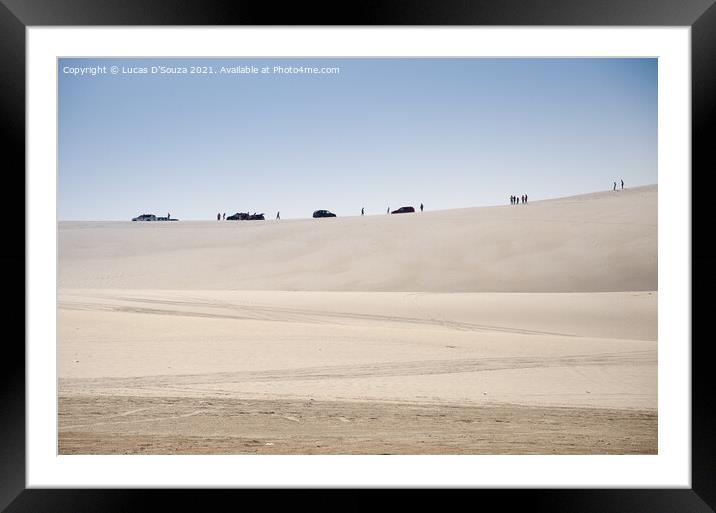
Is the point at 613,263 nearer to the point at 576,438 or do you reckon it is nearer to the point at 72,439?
the point at 576,438

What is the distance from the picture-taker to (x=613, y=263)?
2116 cm

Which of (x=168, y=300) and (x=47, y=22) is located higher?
(x=47, y=22)

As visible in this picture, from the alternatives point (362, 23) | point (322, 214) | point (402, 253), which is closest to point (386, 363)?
point (362, 23)

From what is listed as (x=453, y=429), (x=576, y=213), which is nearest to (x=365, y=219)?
(x=576, y=213)

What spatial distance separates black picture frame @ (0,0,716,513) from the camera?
418 cm

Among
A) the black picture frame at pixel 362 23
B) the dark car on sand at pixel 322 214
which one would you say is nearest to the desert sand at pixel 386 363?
the black picture frame at pixel 362 23

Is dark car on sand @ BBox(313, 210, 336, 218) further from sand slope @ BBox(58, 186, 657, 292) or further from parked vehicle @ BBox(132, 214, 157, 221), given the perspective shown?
parked vehicle @ BBox(132, 214, 157, 221)

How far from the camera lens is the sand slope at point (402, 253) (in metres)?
21.5

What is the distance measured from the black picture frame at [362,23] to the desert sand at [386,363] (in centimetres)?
118

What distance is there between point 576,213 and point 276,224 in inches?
573

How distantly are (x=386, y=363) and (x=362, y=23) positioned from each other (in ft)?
17.6

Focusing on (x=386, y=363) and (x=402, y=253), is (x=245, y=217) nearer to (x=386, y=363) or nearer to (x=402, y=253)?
(x=402, y=253)

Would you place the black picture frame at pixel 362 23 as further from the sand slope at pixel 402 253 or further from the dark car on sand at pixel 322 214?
the dark car on sand at pixel 322 214

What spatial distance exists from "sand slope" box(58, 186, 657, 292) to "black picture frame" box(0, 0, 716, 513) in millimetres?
16050
